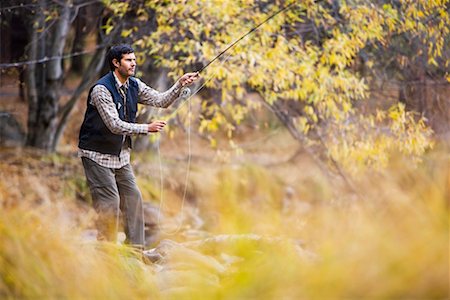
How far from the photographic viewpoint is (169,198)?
1238cm

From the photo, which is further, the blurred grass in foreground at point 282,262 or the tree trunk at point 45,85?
the tree trunk at point 45,85

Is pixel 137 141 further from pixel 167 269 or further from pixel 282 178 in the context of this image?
pixel 167 269

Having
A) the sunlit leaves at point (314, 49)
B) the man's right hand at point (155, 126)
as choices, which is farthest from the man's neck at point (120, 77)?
the sunlit leaves at point (314, 49)

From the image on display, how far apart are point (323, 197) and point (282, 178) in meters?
2.42

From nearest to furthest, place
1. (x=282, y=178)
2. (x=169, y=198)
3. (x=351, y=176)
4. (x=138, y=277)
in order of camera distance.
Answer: (x=138, y=277), (x=351, y=176), (x=169, y=198), (x=282, y=178)

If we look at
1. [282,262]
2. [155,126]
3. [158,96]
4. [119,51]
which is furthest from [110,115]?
[282,262]

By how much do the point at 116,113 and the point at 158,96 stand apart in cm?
52

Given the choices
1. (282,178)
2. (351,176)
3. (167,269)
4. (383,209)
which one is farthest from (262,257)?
(282,178)

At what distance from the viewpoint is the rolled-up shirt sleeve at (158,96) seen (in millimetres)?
5980

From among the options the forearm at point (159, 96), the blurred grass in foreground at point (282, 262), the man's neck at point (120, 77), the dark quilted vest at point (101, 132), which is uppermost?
the man's neck at point (120, 77)

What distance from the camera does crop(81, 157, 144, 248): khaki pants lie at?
580cm

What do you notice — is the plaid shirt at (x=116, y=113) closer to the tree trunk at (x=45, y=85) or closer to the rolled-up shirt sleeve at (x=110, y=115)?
the rolled-up shirt sleeve at (x=110, y=115)

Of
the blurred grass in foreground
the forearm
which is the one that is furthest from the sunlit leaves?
the blurred grass in foreground

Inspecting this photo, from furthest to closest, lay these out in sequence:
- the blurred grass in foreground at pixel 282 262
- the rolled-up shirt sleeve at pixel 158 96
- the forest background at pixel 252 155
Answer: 1. the rolled-up shirt sleeve at pixel 158 96
2. the forest background at pixel 252 155
3. the blurred grass in foreground at pixel 282 262
